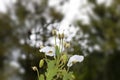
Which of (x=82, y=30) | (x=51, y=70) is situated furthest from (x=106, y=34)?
(x=51, y=70)

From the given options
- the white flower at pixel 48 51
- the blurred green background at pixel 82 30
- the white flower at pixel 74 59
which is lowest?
the white flower at pixel 74 59

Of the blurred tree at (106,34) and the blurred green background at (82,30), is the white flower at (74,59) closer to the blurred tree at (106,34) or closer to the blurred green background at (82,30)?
the blurred green background at (82,30)

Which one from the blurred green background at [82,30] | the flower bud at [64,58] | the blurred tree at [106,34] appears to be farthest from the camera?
the blurred tree at [106,34]

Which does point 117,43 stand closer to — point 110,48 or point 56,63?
point 110,48

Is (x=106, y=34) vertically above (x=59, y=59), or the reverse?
(x=106, y=34)

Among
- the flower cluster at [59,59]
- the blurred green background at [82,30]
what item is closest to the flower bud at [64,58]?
the flower cluster at [59,59]

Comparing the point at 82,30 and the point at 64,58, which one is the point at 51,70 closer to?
the point at 64,58

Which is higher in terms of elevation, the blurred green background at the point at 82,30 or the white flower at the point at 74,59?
the blurred green background at the point at 82,30

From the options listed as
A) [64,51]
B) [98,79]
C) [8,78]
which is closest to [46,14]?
[8,78]

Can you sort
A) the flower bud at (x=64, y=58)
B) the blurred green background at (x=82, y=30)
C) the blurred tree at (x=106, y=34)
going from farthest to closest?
the blurred tree at (x=106, y=34) < the blurred green background at (x=82, y=30) < the flower bud at (x=64, y=58)

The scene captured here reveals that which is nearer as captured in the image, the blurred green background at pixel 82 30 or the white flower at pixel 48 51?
the white flower at pixel 48 51

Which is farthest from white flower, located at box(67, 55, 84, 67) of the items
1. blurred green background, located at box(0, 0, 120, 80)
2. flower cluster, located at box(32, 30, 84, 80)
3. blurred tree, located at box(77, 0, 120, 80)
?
blurred tree, located at box(77, 0, 120, 80)

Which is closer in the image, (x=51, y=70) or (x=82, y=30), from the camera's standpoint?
(x=51, y=70)
